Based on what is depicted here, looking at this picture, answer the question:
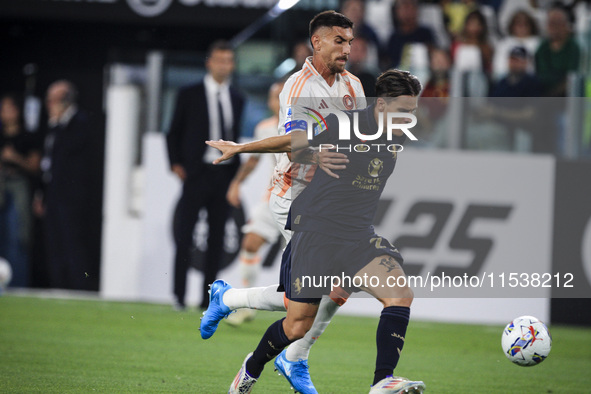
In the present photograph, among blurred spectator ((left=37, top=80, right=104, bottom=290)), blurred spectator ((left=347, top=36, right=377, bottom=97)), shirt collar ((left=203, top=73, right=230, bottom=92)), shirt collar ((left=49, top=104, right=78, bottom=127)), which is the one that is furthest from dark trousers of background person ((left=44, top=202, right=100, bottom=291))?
blurred spectator ((left=347, top=36, right=377, bottom=97))

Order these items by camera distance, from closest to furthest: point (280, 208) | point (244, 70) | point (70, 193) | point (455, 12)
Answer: point (280, 208) → point (244, 70) → point (70, 193) → point (455, 12)

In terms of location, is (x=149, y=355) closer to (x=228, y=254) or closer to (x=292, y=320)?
(x=292, y=320)

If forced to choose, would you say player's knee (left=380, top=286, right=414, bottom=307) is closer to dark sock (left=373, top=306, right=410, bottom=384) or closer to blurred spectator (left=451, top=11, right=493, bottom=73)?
dark sock (left=373, top=306, right=410, bottom=384)

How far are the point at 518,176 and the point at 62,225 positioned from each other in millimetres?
5590

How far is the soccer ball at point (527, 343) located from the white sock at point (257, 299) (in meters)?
1.46

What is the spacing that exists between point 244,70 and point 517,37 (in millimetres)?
3703

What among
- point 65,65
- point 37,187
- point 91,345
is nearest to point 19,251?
point 37,187

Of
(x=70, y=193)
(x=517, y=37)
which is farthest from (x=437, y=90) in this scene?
(x=70, y=193)

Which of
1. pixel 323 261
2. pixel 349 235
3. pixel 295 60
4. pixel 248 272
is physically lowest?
pixel 248 272

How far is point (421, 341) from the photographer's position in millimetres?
8766

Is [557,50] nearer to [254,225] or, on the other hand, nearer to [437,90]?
[437,90]

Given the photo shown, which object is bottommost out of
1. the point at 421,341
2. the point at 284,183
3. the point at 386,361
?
the point at 421,341

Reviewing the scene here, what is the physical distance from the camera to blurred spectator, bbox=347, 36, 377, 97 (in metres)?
10.2

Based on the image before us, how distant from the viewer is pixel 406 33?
1253 centimetres
